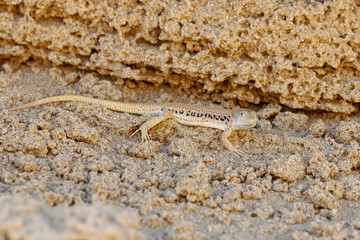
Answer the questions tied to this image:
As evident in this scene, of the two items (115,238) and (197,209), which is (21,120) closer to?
(197,209)

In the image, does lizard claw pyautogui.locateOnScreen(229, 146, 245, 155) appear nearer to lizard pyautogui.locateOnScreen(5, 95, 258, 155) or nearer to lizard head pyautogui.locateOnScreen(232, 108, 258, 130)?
lizard pyautogui.locateOnScreen(5, 95, 258, 155)

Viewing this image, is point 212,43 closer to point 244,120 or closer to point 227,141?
point 244,120

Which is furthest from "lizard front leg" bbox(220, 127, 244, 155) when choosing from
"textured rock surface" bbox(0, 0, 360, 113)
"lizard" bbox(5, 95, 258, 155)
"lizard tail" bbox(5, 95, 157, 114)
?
"lizard tail" bbox(5, 95, 157, 114)

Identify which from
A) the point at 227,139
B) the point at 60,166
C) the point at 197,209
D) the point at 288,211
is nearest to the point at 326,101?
the point at 227,139

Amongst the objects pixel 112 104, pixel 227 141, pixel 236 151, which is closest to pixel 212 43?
pixel 227 141

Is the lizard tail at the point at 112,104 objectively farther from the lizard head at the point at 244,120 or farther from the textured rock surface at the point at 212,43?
the lizard head at the point at 244,120

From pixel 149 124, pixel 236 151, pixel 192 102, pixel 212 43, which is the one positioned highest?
pixel 212 43
